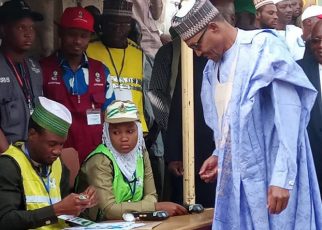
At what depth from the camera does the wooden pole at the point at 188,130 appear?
4812mm

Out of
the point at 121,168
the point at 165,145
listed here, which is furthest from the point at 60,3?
the point at 121,168

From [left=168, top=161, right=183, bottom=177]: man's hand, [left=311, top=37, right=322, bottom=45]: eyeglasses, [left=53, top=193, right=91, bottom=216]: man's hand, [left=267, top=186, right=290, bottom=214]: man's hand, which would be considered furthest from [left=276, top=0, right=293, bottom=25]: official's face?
[left=267, top=186, right=290, bottom=214]: man's hand

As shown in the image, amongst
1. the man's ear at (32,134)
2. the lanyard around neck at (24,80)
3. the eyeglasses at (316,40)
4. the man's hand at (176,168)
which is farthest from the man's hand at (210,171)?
the eyeglasses at (316,40)

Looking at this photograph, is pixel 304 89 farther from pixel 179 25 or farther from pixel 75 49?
pixel 75 49

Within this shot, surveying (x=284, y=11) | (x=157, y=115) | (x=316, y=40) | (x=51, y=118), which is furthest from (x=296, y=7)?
(x=51, y=118)

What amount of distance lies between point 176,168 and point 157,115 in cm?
49

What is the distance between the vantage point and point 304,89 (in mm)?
3404

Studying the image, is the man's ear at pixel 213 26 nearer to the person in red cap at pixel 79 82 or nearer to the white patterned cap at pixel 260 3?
the person in red cap at pixel 79 82

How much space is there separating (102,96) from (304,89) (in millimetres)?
1954

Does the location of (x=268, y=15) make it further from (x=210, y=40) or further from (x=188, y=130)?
(x=210, y=40)

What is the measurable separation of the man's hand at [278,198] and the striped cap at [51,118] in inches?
48.4

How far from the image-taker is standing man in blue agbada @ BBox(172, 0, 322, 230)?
3.32 meters

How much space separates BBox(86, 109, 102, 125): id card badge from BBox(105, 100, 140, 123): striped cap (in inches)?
17.5

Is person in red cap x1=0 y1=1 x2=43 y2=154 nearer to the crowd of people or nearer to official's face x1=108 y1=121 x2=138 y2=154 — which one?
the crowd of people
